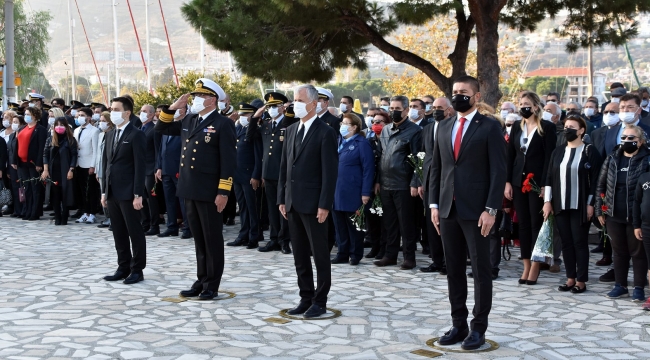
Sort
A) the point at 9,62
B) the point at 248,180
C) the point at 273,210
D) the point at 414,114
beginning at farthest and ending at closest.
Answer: the point at 9,62
the point at 248,180
the point at 273,210
the point at 414,114

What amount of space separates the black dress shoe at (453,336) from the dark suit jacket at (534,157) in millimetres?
3268

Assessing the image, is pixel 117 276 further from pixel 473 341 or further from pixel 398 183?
pixel 473 341

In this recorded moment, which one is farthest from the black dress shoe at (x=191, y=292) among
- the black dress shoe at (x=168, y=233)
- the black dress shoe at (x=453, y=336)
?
the black dress shoe at (x=168, y=233)

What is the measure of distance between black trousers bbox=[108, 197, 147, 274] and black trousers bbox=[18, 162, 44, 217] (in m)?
7.33

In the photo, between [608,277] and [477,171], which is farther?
[608,277]

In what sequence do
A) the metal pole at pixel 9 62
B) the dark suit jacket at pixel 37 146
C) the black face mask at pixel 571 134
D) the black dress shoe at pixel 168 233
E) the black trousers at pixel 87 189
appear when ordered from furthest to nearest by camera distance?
the metal pole at pixel 9 62 → the dark suit jacket at pixel 37 146 → the black trousers at pixel 87 189 → the black dress shoe at pixel 168 233 → the black face mask at pixel 571 134

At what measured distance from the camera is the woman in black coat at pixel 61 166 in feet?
52.6

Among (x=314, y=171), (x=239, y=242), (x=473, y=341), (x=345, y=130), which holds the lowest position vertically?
(x=473, y=341)

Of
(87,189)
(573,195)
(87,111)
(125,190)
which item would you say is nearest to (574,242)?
(573,195)

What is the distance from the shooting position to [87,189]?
16359 mm

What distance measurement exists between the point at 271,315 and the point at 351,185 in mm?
3501

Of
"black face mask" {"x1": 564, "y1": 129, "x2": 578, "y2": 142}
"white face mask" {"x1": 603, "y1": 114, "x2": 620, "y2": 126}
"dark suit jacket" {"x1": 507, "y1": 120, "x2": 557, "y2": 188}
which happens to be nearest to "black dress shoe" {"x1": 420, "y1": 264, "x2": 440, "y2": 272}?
"dark suit jacket" {"x1": 507, "y1": 120, "x2": 557, "y2": 188}

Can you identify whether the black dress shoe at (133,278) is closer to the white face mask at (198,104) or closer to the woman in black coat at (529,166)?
the white face mask at (198,104)

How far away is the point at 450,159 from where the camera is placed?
23.6ft
